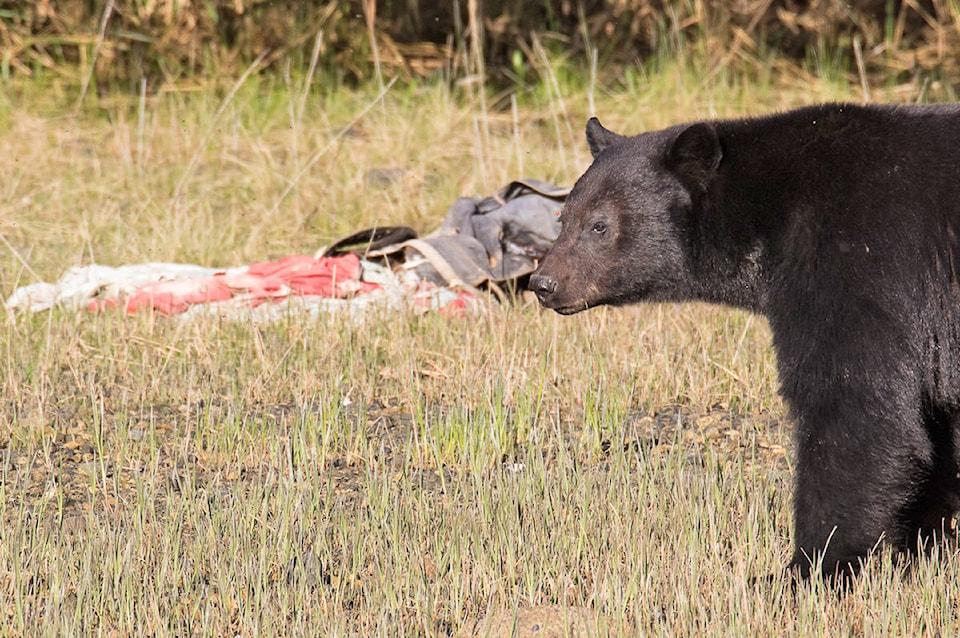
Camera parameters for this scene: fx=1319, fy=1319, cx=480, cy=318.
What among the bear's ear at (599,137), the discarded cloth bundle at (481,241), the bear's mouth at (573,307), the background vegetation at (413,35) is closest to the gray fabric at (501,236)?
the discarded cloth bundle at (481,241)

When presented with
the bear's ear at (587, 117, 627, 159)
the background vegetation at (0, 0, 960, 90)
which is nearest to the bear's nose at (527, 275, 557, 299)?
the bear's ear at (587, 117, 627, 159)

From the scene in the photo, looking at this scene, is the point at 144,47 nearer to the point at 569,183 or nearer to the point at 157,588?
the point at 569,183

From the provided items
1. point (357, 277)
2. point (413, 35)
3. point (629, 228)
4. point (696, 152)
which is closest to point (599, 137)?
point (629, 228)

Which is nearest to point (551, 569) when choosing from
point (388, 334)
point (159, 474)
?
point (159, 474)

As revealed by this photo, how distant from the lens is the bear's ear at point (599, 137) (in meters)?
4.77

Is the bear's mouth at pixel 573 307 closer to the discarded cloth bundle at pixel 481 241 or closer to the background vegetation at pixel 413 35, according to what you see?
the discarded cloth bundle at pixel 481 241

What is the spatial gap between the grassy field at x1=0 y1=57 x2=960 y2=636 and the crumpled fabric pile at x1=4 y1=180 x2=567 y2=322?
302 mm

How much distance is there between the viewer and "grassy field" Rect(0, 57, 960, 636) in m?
3.73

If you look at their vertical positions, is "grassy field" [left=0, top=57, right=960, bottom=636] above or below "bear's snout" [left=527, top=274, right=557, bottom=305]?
below

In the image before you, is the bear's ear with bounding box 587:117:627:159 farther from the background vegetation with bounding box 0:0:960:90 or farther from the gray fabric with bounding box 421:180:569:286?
the background vegetation with bounding box 0:0:960:90

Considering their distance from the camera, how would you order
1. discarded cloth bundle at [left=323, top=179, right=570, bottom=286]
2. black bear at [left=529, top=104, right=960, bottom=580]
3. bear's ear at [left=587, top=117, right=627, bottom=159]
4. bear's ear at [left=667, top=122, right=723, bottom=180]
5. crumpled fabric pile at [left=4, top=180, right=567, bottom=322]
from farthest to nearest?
1. discarded cloth bundle at [left=323, top=179, right=570, bottom=286]
2. crumpled fabric pile at [left=4, top=180, right=567, bottom=322]
3. bear's ear at [left=587, top=117, right=627, bottom=159]
4. bear's ear at [left=667, top=122, right=723, bottom=180]
5. black bear at [left=529, top=104, right=960, bottom=580]

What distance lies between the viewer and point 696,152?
4.29 m

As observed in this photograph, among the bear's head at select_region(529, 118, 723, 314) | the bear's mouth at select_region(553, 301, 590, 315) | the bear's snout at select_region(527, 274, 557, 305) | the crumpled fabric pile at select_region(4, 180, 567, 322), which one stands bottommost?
the crumpled fabric pile at select_region(4, 180, 567, 322)

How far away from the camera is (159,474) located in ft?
16.6
